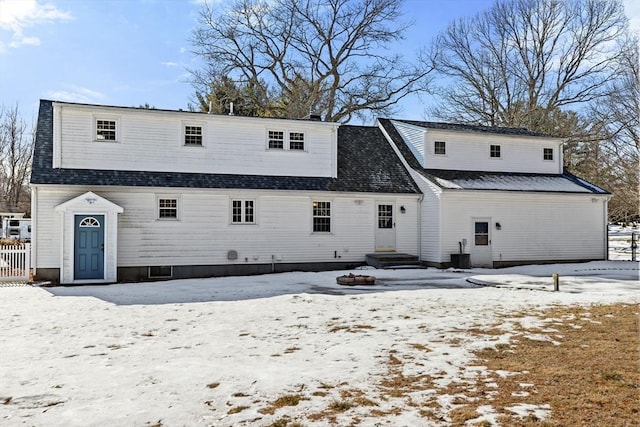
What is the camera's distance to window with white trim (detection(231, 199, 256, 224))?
1744 cm

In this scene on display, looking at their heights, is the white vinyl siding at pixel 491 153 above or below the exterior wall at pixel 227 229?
above

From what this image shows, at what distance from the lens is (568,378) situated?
556cm

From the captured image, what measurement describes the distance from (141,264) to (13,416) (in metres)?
11.9

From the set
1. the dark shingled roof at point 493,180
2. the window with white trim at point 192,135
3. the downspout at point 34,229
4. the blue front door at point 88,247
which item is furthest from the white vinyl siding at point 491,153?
the downspout at point 34,229

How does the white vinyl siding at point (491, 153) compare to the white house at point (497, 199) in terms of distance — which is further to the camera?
the white vinyl siding at point (491, 153)

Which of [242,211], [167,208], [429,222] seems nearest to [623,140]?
[429,222]

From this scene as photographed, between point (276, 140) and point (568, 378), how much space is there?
1464 cm

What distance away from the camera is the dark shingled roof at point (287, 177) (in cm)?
1595

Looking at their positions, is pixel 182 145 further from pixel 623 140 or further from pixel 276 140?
pixel 623 140

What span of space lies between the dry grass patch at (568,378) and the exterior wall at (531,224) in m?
10.6

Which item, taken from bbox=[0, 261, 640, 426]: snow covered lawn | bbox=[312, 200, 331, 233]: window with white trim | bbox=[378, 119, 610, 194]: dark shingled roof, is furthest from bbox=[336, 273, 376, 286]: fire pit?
bbox=[378, 119, 610, 194]: dark shingled roof

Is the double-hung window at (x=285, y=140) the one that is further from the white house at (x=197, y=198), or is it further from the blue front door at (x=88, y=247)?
the blue front door at (x=88, y=247)

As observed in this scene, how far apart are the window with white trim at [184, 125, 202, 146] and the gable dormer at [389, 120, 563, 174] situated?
9248 millimetres

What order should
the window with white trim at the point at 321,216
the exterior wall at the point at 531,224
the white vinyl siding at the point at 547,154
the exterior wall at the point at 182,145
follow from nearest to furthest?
the exterior wall at the point at 182,145, the window with white trim at the point at 321,216, the exterior wall at the point at 531,224, the white vinyl siding at the point at 547,154
